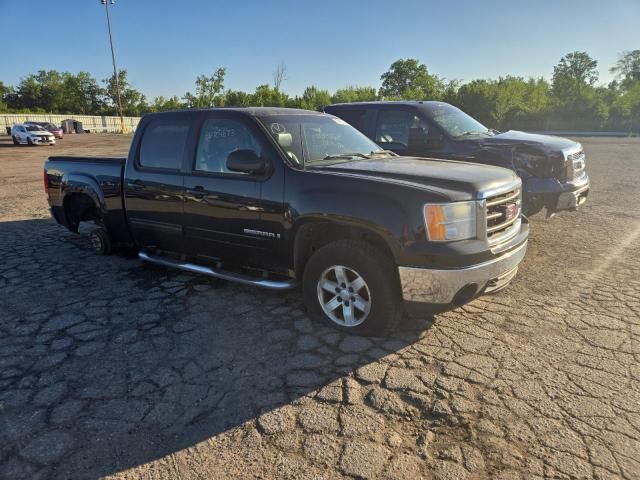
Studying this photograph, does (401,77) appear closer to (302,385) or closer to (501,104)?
(501,104)

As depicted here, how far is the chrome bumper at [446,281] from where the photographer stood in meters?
3.21

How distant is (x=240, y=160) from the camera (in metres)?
3.86

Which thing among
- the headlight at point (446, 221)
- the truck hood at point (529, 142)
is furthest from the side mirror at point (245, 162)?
the truck hood at point (529, 142)

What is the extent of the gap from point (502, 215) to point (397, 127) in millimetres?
3993

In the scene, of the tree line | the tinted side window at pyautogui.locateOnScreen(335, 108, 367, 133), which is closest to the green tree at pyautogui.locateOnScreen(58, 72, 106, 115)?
the tree line

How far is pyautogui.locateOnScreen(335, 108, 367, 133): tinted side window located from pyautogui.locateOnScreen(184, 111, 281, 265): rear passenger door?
3571 millimetres

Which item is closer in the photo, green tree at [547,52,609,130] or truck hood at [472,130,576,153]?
truck hood at [472,130,576,153]

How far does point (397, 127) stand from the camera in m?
7.28

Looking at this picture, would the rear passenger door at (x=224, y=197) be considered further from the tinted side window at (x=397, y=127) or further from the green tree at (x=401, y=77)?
the green tree at (x=401, y=77)

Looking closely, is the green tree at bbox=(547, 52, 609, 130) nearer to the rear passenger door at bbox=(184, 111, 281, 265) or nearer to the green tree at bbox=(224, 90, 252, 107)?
the green tree at bbox=(224, 90, 252, 107)

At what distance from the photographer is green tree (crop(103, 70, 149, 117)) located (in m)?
86.1

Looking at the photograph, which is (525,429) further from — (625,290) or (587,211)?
(587,211)

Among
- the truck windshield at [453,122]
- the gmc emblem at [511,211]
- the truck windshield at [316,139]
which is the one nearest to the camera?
the gmc emblem at [511,211]

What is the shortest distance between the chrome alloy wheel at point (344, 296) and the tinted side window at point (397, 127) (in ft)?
13.1
